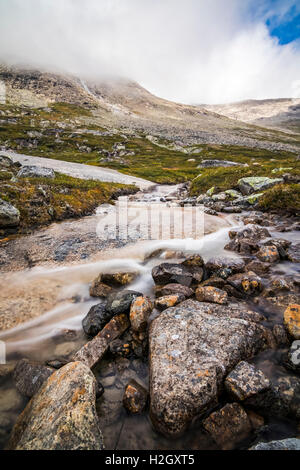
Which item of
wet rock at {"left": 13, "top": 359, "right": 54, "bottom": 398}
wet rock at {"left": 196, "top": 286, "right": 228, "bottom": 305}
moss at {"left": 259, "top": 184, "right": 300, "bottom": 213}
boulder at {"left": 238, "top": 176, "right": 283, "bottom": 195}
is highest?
boulder at {"left": 238, "top": 176, "right": 283, "bottom": 195}

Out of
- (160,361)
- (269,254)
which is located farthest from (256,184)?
(160,361)

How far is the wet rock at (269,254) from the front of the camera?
7297 mm

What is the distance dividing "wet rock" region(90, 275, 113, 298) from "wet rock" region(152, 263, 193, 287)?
1.41 m

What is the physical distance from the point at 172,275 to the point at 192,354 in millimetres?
2794

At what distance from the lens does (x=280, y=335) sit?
4211 millimetres

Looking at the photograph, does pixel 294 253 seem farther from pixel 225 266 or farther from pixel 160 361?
pixel 160 361

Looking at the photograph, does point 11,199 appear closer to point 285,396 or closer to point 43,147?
point 285,396

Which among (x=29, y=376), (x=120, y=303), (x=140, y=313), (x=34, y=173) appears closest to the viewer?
(x=29, y=376)

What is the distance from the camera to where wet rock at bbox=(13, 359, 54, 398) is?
3605 mm

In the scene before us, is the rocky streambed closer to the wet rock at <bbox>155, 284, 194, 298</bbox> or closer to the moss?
the wet rock at <bbox>155, 284, 194, 298</bbox>

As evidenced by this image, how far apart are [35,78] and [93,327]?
714ft

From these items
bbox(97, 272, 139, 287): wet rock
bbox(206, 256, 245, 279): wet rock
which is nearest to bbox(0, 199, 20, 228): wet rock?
bbox(97, 272, 139, 287): wet rock

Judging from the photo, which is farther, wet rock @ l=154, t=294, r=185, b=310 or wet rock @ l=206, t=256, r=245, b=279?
wet rock @ l=206, t=256, r=245, b=279
